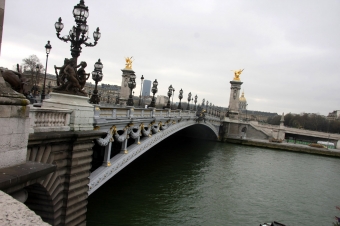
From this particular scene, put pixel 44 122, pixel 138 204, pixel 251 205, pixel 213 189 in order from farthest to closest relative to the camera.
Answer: pixel 213 189 → pixel 251 205 → pixel 138 204 → pixel 44 122

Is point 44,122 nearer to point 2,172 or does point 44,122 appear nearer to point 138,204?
point 2,172

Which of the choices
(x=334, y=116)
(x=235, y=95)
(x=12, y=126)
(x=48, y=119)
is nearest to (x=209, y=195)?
(x=48, y=119)

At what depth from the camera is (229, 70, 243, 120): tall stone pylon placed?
5912cm

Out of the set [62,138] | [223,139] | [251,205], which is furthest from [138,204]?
[223,139]

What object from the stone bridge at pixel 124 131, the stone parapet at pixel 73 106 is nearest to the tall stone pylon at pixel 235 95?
the stone bridge at pixel 124 131

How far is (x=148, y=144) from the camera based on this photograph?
1708cm

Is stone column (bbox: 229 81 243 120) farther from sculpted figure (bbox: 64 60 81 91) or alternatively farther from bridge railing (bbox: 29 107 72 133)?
bridge railing (bbox: 29 107 72 133)

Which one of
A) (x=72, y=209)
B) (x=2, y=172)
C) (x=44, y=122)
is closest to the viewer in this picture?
(x=2, y=172)

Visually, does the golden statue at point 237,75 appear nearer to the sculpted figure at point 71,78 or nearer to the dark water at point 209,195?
the dark water at point 209,195

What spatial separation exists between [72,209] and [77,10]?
530 centimetres

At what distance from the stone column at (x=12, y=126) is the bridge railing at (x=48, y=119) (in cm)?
182

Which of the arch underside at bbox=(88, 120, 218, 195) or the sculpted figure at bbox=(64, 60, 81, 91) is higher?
the sculpted figure at bbox=(64, 60, 81, 91)

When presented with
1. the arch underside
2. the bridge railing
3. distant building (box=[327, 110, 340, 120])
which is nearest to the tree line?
distant building (box=[327, 110, 340, 120])

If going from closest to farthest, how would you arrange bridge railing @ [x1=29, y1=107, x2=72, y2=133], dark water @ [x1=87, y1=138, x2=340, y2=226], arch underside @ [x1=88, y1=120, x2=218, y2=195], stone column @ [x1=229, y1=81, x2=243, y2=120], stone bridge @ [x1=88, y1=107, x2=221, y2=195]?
bridge railing @ [x1=29, y1=107, x2=72, y2=133]
stone bridge @ [x1=88, y1=107, x2=221, y2=195]
arch underside @ [x1=88, y1=120, x2=218, y2=195]
dark water @ [x1=87, y1=138, x2=340, y2=226]
stone column @ [x1=229, y1=81, x2=243, y2=120]
